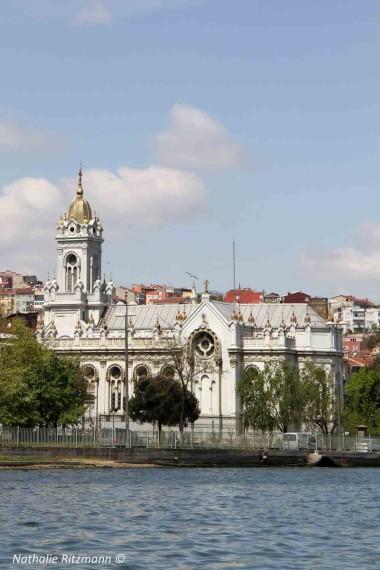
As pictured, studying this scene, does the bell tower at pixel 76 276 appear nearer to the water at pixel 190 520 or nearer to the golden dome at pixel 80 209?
the golden dome at pixel 80 209

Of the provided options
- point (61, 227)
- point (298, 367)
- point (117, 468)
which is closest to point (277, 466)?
point (117, 468)

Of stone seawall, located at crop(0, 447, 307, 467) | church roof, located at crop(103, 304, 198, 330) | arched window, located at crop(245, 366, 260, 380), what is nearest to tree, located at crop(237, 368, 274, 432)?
arched window, located at crop(245, 366, 260, 380)

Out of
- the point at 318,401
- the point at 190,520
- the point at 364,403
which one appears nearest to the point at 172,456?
the point at 318,401

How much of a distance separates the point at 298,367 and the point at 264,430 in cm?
1945

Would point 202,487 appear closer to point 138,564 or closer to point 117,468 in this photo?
point 117,468

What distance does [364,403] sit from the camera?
138 m

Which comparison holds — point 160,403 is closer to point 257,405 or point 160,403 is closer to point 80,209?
point 257,405

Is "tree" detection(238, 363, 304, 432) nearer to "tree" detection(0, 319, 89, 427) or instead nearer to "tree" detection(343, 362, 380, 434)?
"tree" detection(343, 362, 380, 434)

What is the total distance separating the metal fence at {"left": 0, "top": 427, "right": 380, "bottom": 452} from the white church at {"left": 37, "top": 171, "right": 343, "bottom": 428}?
98.7ft

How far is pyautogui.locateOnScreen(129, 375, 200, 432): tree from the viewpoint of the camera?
130 meters

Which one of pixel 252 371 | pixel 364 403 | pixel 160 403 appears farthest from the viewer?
pixel 252 371

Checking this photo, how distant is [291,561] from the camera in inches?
1788

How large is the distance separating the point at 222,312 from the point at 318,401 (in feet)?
76.5

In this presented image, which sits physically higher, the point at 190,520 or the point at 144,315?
the point at 144,315
